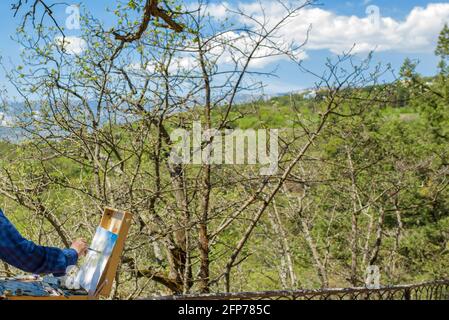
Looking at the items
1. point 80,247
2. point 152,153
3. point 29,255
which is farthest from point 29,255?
point 152,153

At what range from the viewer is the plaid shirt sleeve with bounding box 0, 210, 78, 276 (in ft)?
5.89

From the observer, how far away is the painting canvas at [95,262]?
2.09 m

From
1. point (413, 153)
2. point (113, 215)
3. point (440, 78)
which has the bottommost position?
point (113, 215)

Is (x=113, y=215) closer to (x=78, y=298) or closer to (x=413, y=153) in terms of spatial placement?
(x=78, y=298)

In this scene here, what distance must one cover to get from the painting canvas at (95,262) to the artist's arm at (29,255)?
0.09 m

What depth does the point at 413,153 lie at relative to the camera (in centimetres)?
1451

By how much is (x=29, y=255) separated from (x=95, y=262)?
334 mm

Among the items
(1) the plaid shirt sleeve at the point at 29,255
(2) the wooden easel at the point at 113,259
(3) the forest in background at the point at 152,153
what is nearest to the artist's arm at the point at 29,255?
(1) the plaid shirt sleeve at the point at 29,255

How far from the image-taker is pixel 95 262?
7.00ft

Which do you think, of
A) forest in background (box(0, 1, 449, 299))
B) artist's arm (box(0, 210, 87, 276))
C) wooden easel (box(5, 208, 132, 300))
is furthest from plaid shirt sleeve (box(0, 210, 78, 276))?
forest in background (box(0, 1, 449, 299))

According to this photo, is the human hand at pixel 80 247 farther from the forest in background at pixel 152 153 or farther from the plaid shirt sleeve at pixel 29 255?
the forest in background at pixel 152 153

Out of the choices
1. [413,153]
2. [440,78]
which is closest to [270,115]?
[413,153]

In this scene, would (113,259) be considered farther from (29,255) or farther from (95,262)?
(29,255)

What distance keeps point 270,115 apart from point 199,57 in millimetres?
1704
